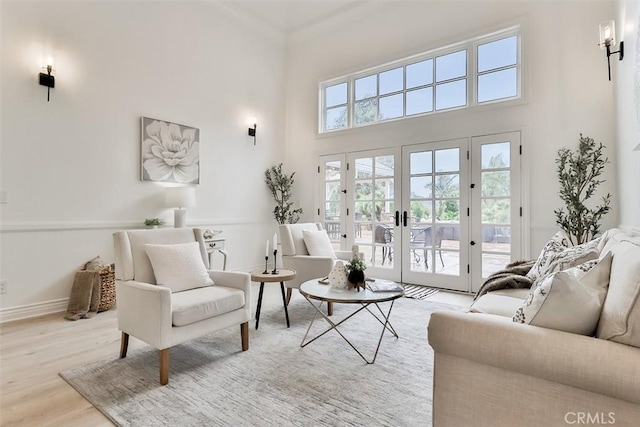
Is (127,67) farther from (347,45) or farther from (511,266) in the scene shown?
(511,266)

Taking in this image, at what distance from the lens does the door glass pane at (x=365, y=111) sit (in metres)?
5.23

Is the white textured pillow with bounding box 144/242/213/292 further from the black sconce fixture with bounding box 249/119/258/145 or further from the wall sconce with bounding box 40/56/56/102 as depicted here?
the black sconce fixture with bounding box 249/119/258/145

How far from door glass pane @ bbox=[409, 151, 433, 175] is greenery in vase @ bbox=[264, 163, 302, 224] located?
2.11 metres

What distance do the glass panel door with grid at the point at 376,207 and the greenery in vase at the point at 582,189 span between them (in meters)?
1.99

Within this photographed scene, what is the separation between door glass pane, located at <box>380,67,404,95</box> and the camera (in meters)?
5.01

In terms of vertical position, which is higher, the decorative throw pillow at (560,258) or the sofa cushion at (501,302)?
the decorative throw pillow at (560,258)

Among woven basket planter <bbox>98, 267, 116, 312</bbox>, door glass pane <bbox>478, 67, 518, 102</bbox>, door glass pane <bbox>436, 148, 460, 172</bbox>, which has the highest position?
door glass pane <bbox>478, 67, 518, 102</bbox>

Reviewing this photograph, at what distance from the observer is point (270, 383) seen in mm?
1955

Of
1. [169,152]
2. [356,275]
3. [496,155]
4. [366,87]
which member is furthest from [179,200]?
[496,155]

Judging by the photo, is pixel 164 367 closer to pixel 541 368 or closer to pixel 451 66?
pixel 541 368

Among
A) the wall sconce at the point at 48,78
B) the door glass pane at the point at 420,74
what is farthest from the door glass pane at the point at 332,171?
the wall sconce at the point at 48,78

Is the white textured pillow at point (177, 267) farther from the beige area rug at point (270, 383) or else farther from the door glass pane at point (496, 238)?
the door glass pane at point (496, 238)

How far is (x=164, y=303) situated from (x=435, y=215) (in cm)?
361

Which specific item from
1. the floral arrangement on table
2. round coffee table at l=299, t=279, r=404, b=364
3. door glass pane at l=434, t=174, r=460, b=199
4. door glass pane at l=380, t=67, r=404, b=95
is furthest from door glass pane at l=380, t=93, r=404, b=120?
round coffee table at l=299, t=279, r=404, b=364
